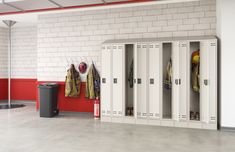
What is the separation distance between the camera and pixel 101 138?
172 inches

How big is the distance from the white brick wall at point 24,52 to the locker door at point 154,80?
5.63 meters

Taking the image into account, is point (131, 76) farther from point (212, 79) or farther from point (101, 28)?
point (212, 79)

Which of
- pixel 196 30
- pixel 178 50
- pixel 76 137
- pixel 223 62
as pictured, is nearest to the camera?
pixel 76 137

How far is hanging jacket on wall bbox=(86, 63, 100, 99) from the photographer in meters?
6.47

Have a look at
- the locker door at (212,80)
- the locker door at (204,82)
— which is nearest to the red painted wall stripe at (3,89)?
the locker door at (204,82)

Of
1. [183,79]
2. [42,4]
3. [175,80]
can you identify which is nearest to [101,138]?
[175,80]

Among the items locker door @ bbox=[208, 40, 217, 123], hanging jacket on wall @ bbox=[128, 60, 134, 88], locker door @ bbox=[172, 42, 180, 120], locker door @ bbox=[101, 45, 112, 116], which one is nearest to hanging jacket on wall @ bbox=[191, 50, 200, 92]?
locker door @ bbox=[208, 40, 217, 123]

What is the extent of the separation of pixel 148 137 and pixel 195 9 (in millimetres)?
3597

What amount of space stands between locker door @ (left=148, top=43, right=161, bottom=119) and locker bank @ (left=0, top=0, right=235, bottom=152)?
25mm

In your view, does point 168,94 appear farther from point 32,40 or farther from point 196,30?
point 32,40

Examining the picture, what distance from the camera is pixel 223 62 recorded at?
4922 mm

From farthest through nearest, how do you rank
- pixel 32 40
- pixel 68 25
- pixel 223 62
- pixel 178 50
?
pixel 32 40, pixel 68 25, pixel 178 50, pixel 223 62

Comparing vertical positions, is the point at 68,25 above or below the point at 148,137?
above

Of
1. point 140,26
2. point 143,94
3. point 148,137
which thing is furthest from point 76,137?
point 140,26
